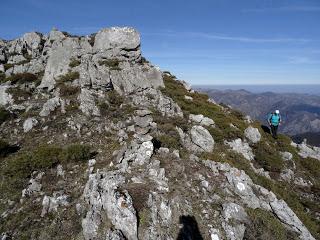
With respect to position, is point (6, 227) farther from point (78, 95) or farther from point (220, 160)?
point (78, 95)

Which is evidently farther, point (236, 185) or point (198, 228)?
point (236, 185)

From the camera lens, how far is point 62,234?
1144 centimetres

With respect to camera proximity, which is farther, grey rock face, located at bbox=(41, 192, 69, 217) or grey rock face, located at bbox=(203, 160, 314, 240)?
grey rock face, located at bbox=(203, 160, 314, 240)

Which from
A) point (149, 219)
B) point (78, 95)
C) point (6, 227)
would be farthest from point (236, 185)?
point (78, 95)

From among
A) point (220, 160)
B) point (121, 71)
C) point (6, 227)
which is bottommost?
point (6, 227)

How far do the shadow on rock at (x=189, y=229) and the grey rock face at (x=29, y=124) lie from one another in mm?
12926

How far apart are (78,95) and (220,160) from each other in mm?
12022

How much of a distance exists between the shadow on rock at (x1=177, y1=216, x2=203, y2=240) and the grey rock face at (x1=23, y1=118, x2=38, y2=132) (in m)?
12.9

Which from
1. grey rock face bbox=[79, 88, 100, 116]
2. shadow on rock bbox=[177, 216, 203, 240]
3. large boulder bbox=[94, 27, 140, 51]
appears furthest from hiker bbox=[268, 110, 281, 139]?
shadow on rock bbox=[177, 216, 203, 240]

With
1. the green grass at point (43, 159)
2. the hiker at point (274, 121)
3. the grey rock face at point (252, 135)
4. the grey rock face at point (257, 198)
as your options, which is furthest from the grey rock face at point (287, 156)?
the green grass at point (43, 159)

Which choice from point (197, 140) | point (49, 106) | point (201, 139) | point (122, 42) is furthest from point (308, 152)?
point (49, 106)

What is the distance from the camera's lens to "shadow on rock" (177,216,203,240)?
11078 millimetres

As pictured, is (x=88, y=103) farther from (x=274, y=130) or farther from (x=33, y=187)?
(x=274, y=130)

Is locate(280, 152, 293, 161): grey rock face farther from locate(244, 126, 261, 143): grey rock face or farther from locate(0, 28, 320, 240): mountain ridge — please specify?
locate(244, 126, 261, 143): grey rock face
